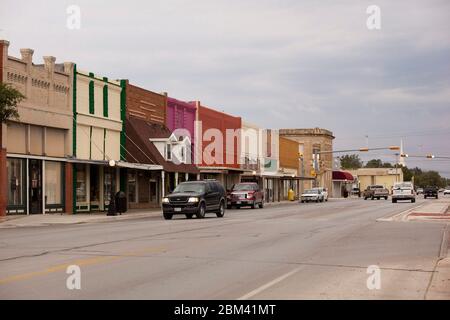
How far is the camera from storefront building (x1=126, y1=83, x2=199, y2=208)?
44375 mm

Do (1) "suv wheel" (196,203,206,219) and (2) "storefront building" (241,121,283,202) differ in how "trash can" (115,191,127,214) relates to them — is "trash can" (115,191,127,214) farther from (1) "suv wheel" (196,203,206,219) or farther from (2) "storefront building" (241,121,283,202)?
(2) "storefront building" (241,121,283,202)

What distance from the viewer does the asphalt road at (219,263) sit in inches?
404

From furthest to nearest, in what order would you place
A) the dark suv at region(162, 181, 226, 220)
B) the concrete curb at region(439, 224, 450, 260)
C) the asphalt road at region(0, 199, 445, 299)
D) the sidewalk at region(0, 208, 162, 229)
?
the dark suv at region(162, 181, 226, 220), the sidewalk at region(0, 208, 162, 229), the concrete curb at region(439, 224, 450, 260), the asphalt road at region(0, 199, 445, 299)

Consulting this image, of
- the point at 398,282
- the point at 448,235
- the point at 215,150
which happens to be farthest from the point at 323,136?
the point at 398,282

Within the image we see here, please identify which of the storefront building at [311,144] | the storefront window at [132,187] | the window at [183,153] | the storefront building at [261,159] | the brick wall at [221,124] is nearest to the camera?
the storefront window at [132,187]

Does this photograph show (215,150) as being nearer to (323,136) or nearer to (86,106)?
(86,106)

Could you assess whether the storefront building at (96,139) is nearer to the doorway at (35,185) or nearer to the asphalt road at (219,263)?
the doorway at (35,185)

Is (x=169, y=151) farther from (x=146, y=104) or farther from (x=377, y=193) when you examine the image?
(x=377, y=193)

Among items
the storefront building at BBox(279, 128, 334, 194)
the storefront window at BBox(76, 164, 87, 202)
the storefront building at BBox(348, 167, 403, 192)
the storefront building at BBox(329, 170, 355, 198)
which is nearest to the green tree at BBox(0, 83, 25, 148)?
the storefront window at BBox(76, 164, 87, 202)

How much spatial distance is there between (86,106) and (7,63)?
7674mm

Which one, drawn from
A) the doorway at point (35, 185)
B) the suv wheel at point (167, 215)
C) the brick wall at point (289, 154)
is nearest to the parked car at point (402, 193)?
the brick wall at point (289, 154)

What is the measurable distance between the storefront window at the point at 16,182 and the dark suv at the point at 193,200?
7249mm

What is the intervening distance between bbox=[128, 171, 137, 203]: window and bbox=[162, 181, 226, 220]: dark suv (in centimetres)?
1171
